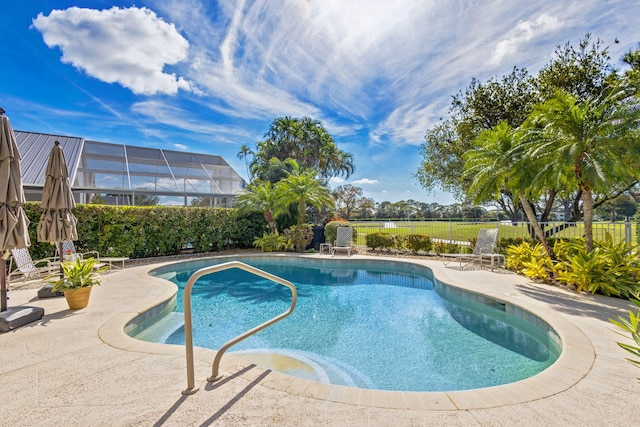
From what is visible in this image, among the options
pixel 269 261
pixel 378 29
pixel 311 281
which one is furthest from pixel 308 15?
pixel 269 261

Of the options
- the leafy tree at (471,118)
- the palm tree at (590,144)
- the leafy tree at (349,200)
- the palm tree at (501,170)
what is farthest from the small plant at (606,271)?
the leafy tree at (349,200)

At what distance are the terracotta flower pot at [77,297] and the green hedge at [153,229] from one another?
6.37m

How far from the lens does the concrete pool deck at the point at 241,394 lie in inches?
95.5

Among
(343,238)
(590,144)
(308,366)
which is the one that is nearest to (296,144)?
(343,238)

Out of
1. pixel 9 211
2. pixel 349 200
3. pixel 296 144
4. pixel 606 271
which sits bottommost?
pixel 606 271

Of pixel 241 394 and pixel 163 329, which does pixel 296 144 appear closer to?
pixel 163 329

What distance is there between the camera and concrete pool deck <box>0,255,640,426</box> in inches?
95.5

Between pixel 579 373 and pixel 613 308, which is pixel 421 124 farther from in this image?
pixel 579 373

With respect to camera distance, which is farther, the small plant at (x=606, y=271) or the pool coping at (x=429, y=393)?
the small plant at (x=606, y=271)

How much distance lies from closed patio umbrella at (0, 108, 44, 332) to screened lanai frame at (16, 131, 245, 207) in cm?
1306

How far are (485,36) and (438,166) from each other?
25.3 feet

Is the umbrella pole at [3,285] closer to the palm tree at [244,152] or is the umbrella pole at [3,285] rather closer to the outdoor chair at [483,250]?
the outdoor chair at [483,250]

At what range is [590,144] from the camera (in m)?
6.88

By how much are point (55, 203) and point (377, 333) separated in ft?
23.7
